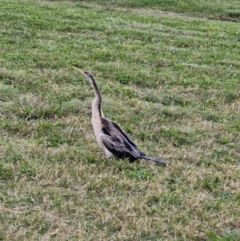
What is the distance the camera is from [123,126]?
632 centimetres

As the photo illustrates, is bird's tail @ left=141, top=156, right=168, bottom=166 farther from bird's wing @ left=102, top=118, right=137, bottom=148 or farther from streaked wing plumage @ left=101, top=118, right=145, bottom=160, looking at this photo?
bird's wing @ left=102, top=118, right=137, bottom=148

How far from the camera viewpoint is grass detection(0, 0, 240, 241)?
4223 millimetres

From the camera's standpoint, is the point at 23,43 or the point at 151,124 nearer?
the point at 151,124

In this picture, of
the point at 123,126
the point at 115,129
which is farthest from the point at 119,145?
the point at 123,126

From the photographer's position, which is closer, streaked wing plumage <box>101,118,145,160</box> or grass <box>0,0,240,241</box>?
grass <box>0,0,240,241</box>

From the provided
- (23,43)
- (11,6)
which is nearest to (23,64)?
(23,43)

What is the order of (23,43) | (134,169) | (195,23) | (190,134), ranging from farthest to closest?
(195,23), (23,43), (190,134), (134,169)

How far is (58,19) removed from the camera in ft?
40.2

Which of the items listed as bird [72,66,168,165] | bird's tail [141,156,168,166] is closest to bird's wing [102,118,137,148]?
bird [72,66,168,165]

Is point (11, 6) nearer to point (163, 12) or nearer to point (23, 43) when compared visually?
point (23, 43)

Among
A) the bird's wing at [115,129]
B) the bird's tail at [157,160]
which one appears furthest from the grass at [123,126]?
the bird's wing at [115,129]

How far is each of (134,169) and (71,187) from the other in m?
0.71

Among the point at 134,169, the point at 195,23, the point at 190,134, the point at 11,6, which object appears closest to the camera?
the point at 134,169

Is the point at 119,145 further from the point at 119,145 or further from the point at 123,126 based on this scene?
the point at 123,126
